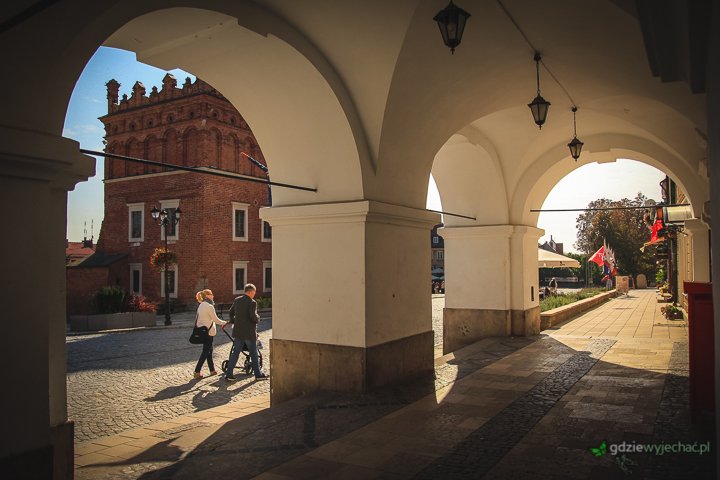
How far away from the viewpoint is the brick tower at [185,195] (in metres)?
26.3

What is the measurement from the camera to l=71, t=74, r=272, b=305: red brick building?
26.3 metres

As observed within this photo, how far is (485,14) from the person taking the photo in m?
6.25

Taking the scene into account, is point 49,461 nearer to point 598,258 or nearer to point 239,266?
point 239,266

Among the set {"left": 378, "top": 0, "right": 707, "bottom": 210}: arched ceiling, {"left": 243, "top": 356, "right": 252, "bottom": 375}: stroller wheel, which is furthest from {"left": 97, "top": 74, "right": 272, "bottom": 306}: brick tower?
{"left": 378, "top": 0, "right": 707, "bottom": 210}: arched ceiling

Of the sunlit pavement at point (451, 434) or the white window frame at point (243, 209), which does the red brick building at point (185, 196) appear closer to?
the white window frame at point (243, 209)

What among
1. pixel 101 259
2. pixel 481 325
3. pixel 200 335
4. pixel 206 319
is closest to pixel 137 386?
pixel 200 335

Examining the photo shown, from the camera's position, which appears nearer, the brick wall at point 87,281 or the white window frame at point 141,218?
the brick wall at point 87,281

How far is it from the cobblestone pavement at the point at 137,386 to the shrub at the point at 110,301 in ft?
17.0

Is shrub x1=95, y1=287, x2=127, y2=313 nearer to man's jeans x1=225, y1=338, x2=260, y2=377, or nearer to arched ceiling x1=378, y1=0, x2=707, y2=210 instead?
man's jeans x1=225, y1=338, x2=260, y2=377

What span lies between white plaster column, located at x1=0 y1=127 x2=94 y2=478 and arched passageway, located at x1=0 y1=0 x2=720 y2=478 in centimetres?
1

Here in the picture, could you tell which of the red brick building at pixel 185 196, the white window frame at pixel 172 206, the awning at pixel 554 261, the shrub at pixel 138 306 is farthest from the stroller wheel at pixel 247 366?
the white window frame at pixel 172 206

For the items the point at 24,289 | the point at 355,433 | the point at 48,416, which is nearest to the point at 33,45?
the point at 24,289

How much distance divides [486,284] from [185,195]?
724 inches

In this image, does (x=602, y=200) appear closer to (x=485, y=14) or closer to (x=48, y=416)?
(x=485, y=14)
